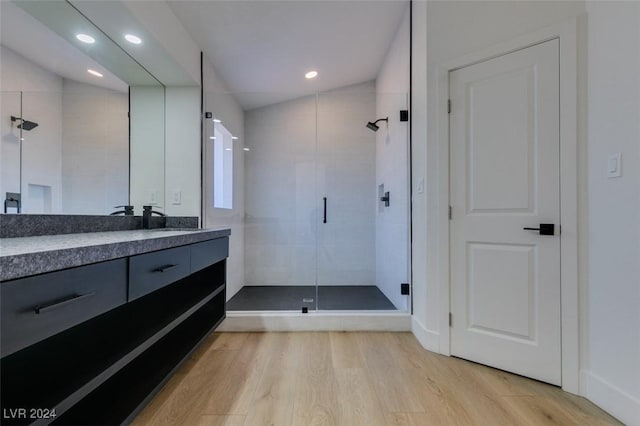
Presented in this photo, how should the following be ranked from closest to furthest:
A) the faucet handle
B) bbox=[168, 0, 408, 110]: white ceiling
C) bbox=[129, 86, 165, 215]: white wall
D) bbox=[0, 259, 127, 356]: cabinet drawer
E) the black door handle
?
bbox=[0, 259, 127, 356]: cabinet drawer
the black door handle
the faucet handle
bbox=[129, 86, 165, 215]: white wall
bbox=[168, 0, 408, 110]: white ceiling

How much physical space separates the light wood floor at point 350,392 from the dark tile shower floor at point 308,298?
598 mm

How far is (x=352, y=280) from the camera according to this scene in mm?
3516

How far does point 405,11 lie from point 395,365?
114 inches

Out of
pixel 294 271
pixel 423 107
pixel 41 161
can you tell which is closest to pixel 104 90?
pixel 41 161

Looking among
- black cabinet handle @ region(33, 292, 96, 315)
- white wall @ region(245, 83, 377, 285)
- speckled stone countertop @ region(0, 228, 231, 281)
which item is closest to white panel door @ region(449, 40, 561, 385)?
white wall @ region(245, 83, 377, 285)

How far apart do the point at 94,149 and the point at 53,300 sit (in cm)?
135

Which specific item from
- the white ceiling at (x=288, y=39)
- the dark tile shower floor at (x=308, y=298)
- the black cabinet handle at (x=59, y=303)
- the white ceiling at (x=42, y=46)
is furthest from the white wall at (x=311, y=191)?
the black cabinet handle at (x=59, y=303)

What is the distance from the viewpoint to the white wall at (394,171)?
2621mm

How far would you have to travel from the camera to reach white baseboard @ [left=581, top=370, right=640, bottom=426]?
1349 millimetres

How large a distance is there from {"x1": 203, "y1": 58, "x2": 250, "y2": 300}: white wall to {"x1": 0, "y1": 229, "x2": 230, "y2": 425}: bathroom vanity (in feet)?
3.89

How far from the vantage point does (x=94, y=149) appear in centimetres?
176

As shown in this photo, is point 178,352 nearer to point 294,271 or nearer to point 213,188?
point 213,188

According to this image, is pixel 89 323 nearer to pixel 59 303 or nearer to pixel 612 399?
pixel 59 303

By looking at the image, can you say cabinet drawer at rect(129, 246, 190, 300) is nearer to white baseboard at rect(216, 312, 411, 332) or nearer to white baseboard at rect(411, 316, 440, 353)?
white baseboard at rect(216, 312, 411, 332)
